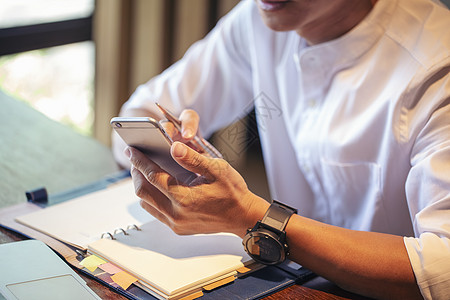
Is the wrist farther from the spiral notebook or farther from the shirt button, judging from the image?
the shirt button

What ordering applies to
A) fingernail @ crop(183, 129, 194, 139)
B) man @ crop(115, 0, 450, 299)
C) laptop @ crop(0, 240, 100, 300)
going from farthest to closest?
1. fingernail @ crop(183, 129, 194, 139)
2. man @ crop(115, 0, 450, 299)
3. laptop @ crop(0, 240, 100, 300)

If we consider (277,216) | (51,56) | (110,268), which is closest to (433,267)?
(277,216)

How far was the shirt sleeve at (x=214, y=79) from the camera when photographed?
4.70 ft

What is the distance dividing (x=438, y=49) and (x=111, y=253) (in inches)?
26.6

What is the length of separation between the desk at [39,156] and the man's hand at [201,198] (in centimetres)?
25

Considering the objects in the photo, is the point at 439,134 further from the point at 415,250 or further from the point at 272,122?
the point at 272,122

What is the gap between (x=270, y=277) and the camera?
0.78m

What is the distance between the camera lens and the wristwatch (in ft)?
2.56

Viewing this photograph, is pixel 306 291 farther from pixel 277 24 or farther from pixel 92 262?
pixel 277 24

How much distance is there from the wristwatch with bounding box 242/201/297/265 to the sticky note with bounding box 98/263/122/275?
7.7 inches

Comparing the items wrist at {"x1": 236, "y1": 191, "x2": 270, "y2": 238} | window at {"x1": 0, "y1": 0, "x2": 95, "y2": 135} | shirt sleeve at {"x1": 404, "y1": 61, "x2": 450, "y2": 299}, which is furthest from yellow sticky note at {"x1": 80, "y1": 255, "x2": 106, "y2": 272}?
window at {"x1": 0, "y1": 0, "x2": 95, "y2": 135}

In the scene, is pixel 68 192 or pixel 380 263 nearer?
pixel 380 263

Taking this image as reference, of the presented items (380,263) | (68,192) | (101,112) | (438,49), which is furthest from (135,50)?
(380,263)

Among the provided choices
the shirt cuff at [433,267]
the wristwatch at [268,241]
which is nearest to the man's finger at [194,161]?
the wristwatch at [268,241]
